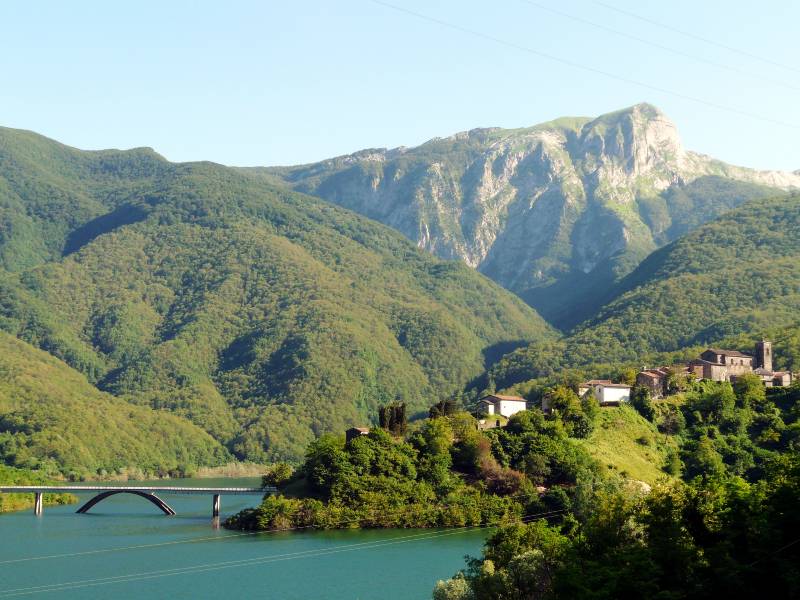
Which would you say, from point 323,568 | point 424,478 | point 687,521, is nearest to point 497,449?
point 424,478

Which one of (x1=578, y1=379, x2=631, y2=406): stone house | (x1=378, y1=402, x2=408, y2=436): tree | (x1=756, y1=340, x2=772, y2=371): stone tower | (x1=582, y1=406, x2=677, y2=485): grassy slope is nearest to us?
(x1=582, y1=406, x2=677, y2=485): grassy slope

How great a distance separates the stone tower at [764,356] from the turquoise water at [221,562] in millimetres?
55084

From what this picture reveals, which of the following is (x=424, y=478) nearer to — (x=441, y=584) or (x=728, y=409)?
(x=728, y=409)

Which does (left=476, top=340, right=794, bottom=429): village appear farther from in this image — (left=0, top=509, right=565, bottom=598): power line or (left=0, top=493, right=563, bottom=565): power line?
(left=0, top=509, right=565, bottom=598): power line

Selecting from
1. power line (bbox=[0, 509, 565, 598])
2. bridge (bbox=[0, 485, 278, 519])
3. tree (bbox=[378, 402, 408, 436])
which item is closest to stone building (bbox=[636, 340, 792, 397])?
tree (bbox=[378, 402, 408, 436])

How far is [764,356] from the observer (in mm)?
137875

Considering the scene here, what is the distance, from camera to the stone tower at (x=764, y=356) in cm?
13762

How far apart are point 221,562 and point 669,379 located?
193 feet

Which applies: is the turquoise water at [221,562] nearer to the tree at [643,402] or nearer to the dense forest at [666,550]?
the dense forest at [666,550]

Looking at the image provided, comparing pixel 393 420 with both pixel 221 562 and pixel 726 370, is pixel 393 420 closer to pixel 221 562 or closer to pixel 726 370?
pixel 221 562

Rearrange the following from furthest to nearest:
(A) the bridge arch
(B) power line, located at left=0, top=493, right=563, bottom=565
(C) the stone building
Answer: (A) the bridge arch → (C) the stone building → (B) power line, located at left=0, top=493, right=563, bottom=565

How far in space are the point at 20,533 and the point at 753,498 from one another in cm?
8141

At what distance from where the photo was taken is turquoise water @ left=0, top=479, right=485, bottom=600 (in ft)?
253

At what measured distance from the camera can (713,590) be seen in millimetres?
46406
